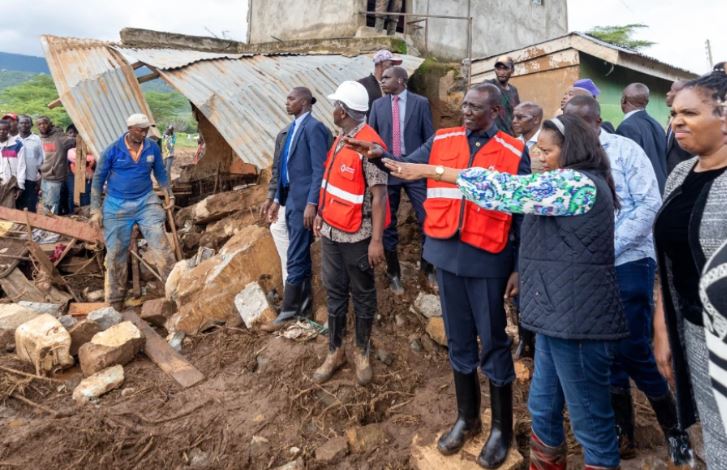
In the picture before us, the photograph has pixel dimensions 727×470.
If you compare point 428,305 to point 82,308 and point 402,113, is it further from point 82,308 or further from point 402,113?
point 82,308

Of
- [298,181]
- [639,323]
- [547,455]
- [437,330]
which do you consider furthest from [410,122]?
[547,455]

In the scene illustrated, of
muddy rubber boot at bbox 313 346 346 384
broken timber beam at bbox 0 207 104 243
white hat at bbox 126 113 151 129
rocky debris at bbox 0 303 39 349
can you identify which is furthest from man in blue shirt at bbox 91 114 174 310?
muddy rubber boot at bbox 313 346 346 384

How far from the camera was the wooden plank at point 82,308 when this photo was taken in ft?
18.3

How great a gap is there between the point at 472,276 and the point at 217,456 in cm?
204

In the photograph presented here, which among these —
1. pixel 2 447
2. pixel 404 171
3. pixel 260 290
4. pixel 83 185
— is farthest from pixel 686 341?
pixel 83 185

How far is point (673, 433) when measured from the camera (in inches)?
107

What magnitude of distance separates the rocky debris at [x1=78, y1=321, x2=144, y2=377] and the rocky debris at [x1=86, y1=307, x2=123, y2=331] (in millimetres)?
330

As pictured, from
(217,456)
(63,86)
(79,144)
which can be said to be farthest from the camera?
(79,144)

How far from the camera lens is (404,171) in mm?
2549

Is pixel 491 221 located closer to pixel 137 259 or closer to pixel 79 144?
pixel 137 259

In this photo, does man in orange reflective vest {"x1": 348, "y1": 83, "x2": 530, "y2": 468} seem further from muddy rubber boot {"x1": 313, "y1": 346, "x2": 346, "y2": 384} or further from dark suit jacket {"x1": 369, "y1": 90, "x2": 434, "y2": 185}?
dark suit jacket {"x1": 369, "y1": 90, "x2": 434, "y2": 185}

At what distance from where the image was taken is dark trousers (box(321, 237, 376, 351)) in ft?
11.4

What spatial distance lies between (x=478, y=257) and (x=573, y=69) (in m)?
6.10

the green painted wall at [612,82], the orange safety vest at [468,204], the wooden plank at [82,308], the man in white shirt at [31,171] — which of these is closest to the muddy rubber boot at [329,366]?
the orange safety vest at [468,204]
